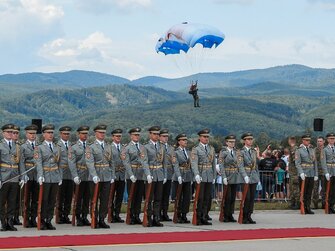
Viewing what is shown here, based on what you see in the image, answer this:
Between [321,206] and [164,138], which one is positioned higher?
[164,138]

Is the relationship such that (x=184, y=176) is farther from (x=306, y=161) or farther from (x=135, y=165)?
(x=306, y=161)

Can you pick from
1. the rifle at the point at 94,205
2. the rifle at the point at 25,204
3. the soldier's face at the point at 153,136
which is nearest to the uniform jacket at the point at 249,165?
the soldier's face at the point at 153,136

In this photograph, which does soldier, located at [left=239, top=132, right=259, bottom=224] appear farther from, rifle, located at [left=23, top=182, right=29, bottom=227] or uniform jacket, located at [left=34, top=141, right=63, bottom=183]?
rifle, located at [left=23, top=182, right=29, bottom=227]

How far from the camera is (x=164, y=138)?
631 inches

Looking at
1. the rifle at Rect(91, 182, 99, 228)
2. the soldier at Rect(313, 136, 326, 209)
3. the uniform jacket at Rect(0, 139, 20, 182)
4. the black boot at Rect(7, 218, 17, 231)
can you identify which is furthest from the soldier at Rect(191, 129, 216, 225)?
the soldier at Rect(313, 136, 326, 209)

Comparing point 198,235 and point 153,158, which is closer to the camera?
point 198,235

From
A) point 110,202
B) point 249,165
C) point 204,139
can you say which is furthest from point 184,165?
point 110,202

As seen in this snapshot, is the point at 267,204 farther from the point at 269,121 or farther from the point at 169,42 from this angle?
the point at 269,121

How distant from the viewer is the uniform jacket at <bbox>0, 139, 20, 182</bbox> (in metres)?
14.2

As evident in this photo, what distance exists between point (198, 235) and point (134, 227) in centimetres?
190

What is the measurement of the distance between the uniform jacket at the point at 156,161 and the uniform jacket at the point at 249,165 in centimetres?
160

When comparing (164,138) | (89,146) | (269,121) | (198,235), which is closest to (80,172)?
(89,146)

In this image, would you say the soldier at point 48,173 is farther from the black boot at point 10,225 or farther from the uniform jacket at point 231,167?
the uniform jacket at point 231,167

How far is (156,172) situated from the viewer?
610 inches
